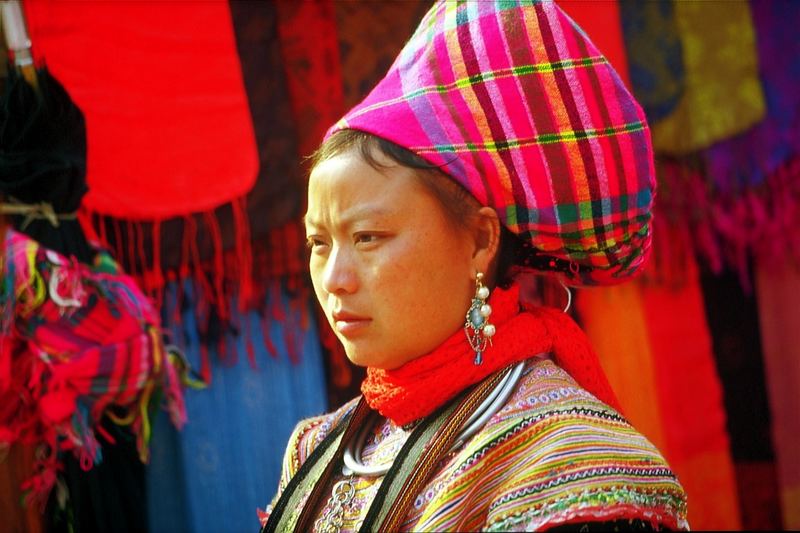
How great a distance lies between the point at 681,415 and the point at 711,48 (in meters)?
1.40

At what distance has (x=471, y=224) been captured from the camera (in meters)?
1.71

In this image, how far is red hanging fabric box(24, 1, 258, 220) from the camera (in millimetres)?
2660

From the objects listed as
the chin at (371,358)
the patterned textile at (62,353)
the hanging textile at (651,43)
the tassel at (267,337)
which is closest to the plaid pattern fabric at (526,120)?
the chin at (371,358)

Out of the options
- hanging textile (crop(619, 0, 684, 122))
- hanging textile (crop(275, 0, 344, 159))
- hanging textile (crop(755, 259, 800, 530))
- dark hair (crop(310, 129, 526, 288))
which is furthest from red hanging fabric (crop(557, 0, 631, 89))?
dark hair (crop(310, 129, 526, 288))

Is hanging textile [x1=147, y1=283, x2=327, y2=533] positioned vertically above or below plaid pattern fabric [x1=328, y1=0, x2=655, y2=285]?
below

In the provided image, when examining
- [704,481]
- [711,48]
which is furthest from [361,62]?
[704,481]

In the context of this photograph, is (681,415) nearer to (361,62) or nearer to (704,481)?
(704,481)

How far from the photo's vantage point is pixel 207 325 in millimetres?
2955

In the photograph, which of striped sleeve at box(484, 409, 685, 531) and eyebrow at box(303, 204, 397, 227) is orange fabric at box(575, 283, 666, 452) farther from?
eyebrow at box(303, 204, 397, 227)

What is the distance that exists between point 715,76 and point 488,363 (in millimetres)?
2111

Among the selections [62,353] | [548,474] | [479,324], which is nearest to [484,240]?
[479,324]

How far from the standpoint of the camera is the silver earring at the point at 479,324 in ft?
5.51

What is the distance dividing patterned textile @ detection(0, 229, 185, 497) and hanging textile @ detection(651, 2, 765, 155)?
2035mm

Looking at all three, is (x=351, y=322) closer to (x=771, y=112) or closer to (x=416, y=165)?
(x=416, y=165)
